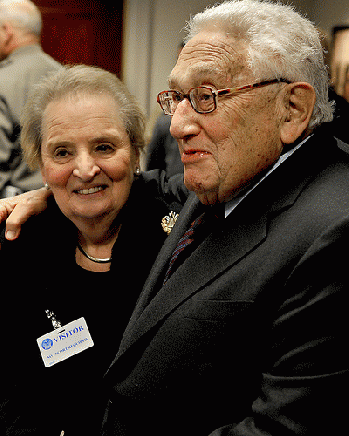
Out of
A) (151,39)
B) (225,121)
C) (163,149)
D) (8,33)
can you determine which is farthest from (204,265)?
(151,39)

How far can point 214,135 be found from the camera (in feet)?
3.73

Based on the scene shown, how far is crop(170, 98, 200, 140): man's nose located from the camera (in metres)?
1.17

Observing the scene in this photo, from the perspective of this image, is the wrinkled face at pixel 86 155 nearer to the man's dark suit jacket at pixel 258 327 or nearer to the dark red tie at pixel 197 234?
→ the dark red tie at pixel 197 234

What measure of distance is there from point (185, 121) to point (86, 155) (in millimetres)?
420

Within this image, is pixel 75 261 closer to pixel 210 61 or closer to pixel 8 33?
pixel 210 61

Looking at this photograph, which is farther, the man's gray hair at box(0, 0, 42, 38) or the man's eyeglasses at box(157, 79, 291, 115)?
the man's gray hair at box(0, 0, 42, 38)

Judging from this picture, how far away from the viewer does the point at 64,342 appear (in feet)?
4.81

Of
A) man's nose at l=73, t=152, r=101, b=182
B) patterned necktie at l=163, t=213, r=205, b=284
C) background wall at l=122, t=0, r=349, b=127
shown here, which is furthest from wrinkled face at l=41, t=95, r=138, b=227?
background wall at l=122, t=0, r=349, b=127

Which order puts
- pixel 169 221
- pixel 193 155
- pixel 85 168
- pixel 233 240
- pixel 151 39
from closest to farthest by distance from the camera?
1. pixel 233 240
2. pixel 193 155
3. pixel 85 168
4. pixel 169 221
5. pixel 151 39

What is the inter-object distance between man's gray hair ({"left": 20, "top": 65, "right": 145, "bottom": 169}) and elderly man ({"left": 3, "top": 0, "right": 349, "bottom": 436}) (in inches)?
14.0

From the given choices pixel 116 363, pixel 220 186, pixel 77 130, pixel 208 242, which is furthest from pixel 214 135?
pixel 116 363

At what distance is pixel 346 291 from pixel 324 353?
126 millimetres

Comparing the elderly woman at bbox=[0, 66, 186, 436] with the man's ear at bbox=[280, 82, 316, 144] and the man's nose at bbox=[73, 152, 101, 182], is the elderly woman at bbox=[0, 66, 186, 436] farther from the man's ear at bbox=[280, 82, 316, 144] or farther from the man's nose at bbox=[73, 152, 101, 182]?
the man's ear at bbox=[280, 82, 316, 144]

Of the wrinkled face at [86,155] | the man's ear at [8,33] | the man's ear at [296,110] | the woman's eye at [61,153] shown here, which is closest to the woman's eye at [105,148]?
the wrinkled face at [86,155]
